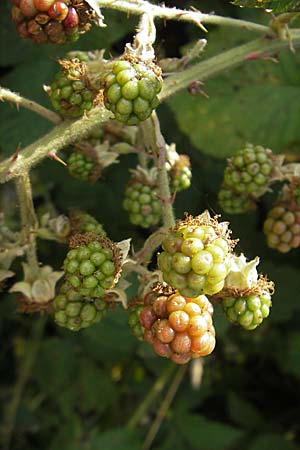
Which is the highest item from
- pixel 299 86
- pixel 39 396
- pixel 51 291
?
pixel 299 86

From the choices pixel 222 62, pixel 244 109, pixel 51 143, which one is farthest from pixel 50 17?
pixel 244 109

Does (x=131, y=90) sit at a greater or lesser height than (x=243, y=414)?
greater

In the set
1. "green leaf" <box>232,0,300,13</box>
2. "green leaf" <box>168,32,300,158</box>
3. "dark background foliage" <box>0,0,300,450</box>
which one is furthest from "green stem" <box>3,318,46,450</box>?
"green leaf" <box>232,0,300,13</box>

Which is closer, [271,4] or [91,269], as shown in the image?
[91,269]

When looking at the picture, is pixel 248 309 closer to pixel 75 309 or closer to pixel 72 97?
pixel 75 309

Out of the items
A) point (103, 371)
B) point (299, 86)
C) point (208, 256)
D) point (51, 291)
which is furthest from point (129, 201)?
point (103, 371)

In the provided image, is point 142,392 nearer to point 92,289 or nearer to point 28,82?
point 28,82
